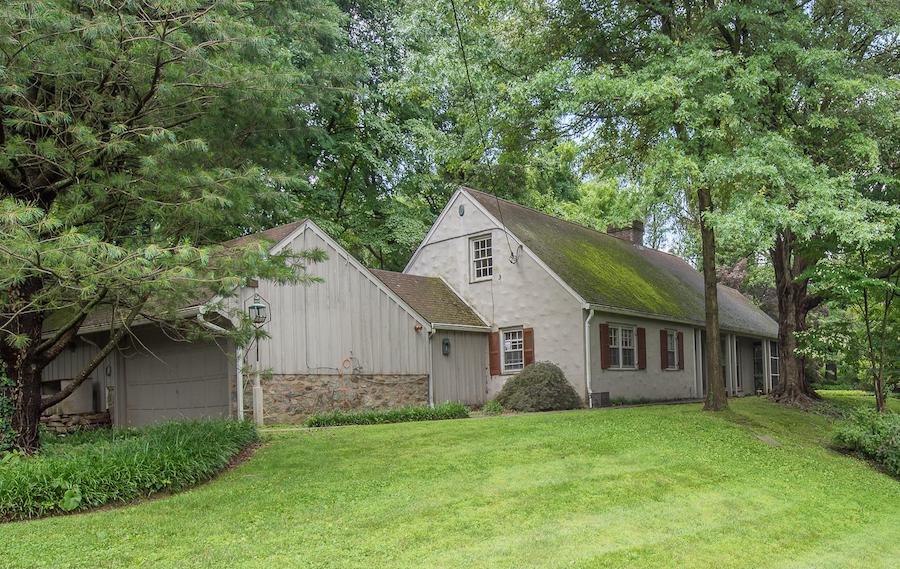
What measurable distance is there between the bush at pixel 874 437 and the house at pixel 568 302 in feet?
20.0

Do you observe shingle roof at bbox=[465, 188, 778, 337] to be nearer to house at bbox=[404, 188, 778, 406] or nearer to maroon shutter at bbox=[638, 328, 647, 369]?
house at bbox=[404, 188, 778, 406]

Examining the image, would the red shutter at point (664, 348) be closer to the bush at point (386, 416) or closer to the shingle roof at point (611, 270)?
the shingle roof at point (611, 270)

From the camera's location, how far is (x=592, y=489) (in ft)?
25.5

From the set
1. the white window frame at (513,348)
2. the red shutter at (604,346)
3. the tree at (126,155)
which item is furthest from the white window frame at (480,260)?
the tree at (126,155)

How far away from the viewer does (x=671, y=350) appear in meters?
20.6

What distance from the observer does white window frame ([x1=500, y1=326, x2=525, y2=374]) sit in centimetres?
1836

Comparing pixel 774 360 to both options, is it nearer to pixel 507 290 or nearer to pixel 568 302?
pixel 568 302

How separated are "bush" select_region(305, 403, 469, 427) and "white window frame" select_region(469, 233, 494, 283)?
4900 mm

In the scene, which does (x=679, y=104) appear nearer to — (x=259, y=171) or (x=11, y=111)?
(x=259, y=171)

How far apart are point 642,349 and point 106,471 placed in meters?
14.4

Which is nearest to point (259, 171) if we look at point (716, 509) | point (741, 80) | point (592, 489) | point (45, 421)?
point (592, 489)

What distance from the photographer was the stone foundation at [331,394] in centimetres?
1394

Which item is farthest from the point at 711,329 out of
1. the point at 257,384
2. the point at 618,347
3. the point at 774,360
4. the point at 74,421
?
the point at 774,360

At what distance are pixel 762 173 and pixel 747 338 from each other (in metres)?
16.7
